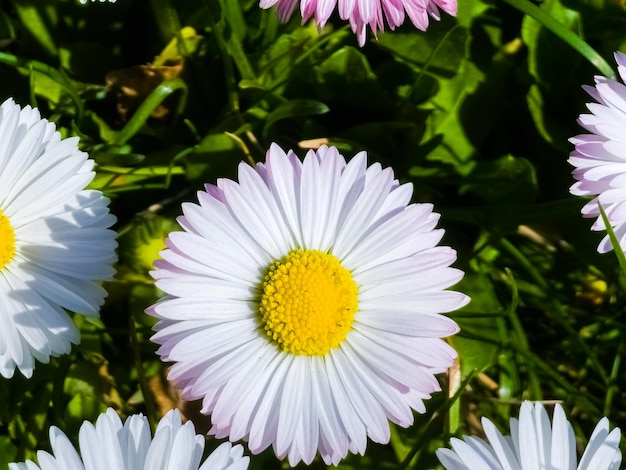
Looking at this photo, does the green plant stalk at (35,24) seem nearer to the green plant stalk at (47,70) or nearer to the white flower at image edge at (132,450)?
the green plant stalk at (47,70)

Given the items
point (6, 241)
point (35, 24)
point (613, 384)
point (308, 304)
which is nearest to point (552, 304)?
point (613, 384)

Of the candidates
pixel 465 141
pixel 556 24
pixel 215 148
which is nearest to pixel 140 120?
pixel 215 148

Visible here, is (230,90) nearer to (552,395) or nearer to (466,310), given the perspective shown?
(466,310)

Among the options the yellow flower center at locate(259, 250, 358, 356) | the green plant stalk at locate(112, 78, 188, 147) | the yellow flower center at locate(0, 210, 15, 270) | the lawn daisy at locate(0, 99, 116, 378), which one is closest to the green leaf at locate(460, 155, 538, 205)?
the yellow flower center at locate(259, 250, 358, 356)

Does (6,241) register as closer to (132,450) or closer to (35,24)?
(132,450)

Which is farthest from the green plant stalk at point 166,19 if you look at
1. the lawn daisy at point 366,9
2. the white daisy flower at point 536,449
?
the white daisy flower at point 536,449

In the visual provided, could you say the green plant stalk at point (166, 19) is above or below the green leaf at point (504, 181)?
above
